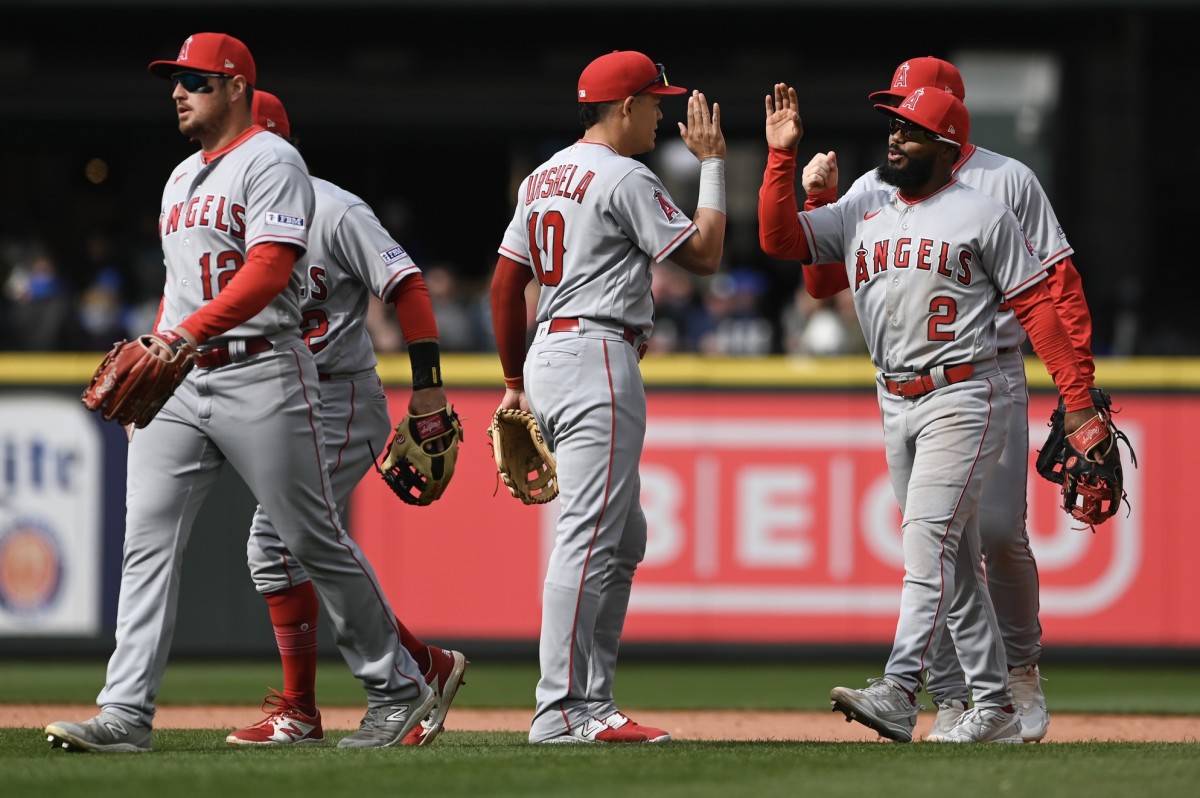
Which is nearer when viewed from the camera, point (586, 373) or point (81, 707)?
point (586, 373)

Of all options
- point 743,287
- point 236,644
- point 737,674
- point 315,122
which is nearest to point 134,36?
point 315,122

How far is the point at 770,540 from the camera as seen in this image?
9.05 meters

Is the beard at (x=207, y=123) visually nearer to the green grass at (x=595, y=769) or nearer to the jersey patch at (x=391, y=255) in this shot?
the jersey patch at (x=391, y=255)

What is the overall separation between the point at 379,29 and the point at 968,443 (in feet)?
32.6

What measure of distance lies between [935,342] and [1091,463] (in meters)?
0.60

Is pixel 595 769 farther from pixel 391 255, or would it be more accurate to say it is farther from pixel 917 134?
pixel 917 134

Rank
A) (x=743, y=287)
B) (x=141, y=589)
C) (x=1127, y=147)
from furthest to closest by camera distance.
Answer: (x=1127, y=147) < (x=743, y=287) < (x=141, y=589)

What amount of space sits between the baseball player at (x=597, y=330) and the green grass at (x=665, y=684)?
2.45 meters

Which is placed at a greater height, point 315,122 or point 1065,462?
point 315,122

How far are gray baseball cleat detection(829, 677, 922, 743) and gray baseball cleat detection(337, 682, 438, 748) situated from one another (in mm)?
1208

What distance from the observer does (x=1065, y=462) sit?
225 inches

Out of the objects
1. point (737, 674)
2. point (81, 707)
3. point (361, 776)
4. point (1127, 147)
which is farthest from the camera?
point (1127, 147)

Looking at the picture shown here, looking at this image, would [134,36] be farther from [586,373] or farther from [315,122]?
[586,373]

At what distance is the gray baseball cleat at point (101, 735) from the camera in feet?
15.5
